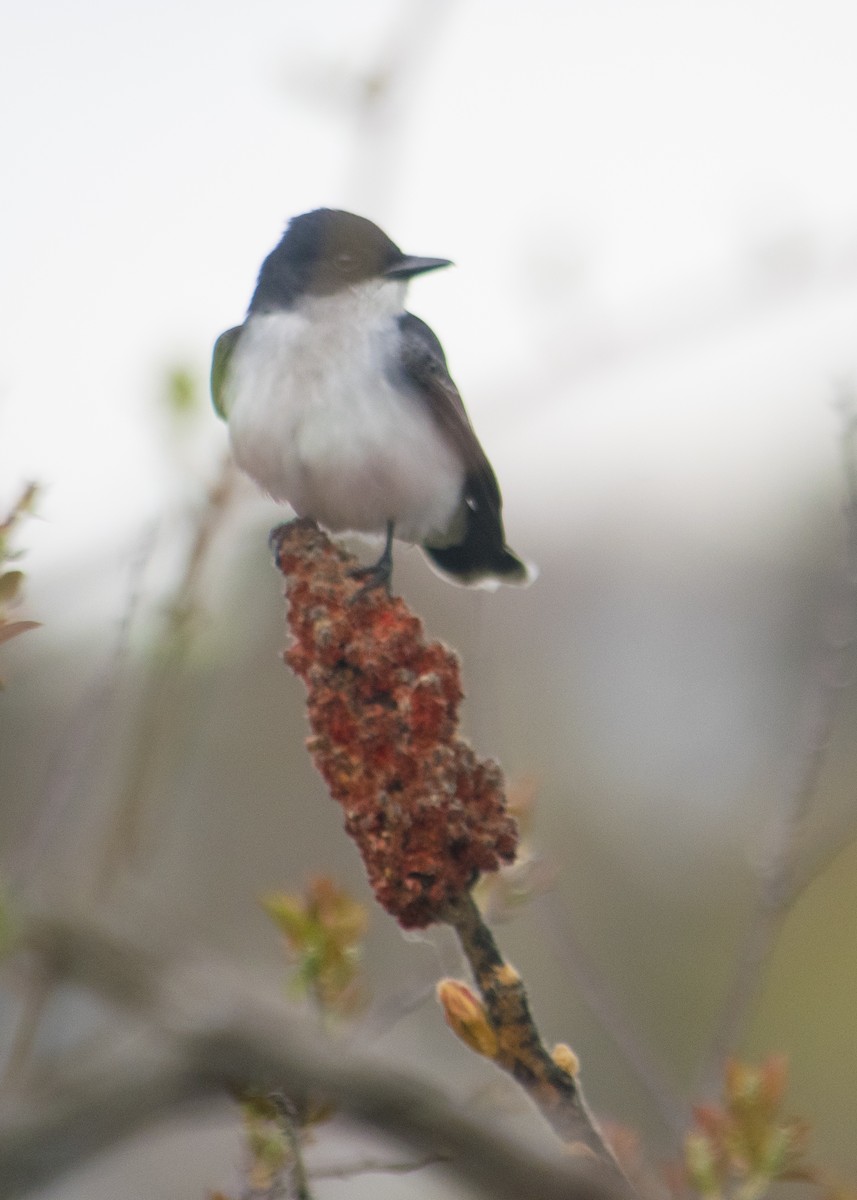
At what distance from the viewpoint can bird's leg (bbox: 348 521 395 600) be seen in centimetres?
314

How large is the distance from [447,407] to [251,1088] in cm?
447

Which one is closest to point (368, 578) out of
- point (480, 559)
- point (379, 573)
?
point (379, 573)

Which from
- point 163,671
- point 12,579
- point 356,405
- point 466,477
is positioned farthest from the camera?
point 466,477

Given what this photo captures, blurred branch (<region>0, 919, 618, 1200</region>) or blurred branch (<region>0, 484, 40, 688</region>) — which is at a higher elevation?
blurred branch (<region>0, 484, 40, 688</region>)

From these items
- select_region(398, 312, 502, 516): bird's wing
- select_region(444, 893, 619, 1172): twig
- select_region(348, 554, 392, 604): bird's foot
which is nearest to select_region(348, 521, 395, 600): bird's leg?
select_region(348, 554, 392, 604): bird's foot

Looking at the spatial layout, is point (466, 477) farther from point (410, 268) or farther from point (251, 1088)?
point (251, 1088)

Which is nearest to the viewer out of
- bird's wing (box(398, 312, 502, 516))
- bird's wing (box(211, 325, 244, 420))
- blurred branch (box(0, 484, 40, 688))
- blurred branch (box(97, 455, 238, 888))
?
blurred branch (box(0, 484, 40, 688))

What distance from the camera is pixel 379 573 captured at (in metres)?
3.92

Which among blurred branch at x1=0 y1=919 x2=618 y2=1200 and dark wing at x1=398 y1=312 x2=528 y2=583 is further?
dark wing at x1=398 y1=312 x2=528 y2=583

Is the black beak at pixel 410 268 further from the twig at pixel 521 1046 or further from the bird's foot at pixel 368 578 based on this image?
the twig at pixel 521 1046

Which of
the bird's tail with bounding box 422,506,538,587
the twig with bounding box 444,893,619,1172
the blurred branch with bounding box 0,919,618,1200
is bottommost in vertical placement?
the blurred branch with bounding box 0,919,618,1200

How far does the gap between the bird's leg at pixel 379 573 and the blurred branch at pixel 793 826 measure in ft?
3.57

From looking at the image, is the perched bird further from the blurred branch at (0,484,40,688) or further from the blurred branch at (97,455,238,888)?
the blurred branch at (0,484,40,688)

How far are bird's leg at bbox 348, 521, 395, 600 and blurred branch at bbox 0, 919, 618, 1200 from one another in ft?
6.26
